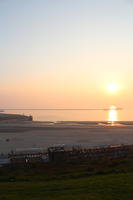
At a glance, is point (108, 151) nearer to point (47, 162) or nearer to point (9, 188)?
point (47, 162)

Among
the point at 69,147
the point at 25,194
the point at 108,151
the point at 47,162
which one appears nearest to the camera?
the point at 25,194

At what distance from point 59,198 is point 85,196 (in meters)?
0.81

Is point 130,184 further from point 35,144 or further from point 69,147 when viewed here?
point 35,144

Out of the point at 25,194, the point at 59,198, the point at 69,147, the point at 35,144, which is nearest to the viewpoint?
the point at 59,198

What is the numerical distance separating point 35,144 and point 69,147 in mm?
4970

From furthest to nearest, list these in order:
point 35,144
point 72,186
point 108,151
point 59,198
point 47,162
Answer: point 35,144 < point 108,151 < point 47,162 < point 72,186 < point 59,198

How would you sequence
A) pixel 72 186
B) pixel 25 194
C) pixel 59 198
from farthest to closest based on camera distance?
pixel 72 186 < pixel 25 194 < pixel 59 198

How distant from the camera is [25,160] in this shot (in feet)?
72.3

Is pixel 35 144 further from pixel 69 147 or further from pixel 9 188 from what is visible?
pixel 9 188

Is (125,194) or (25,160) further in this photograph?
(25,160)

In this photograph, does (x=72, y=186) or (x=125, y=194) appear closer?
(x=125, y=194)

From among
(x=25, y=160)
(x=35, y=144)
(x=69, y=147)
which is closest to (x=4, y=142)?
(x=35, y=144)

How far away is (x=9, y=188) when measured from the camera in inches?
433

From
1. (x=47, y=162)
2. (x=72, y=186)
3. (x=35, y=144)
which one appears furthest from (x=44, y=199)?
(x=35, y=144)
